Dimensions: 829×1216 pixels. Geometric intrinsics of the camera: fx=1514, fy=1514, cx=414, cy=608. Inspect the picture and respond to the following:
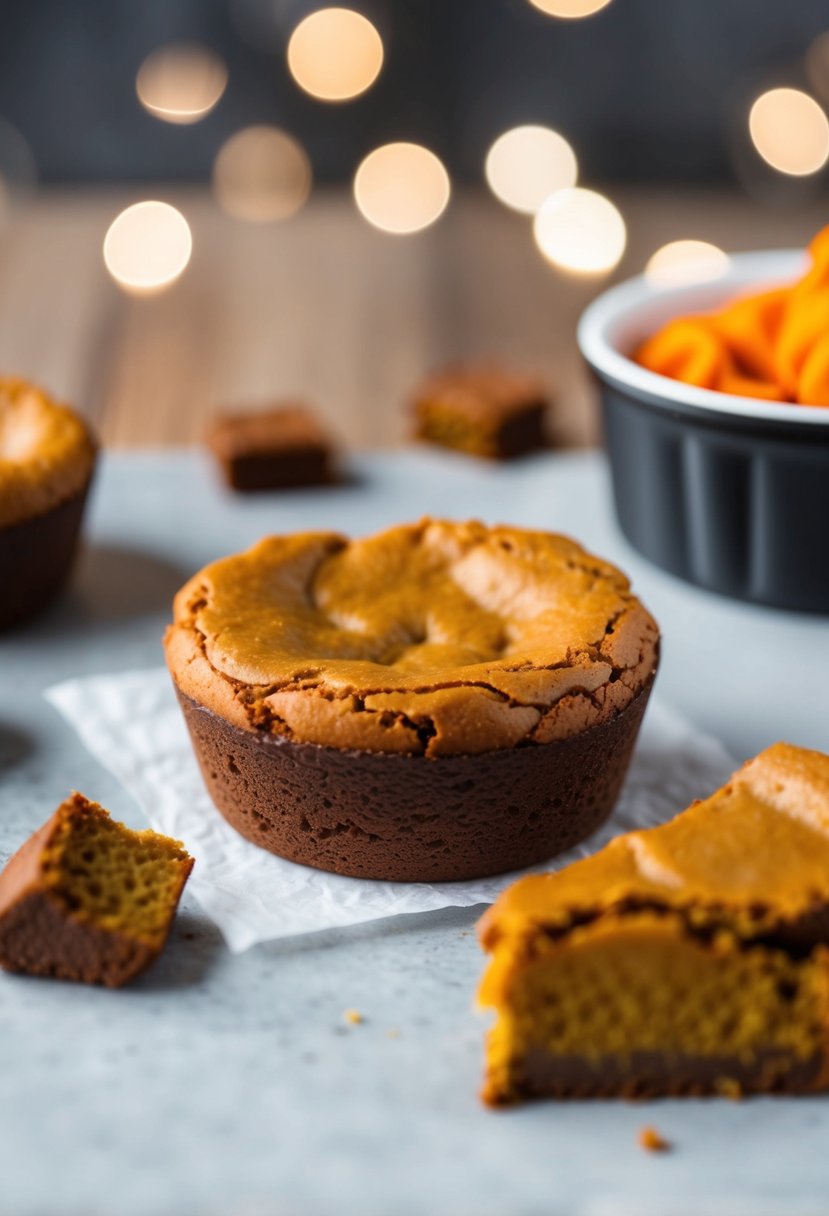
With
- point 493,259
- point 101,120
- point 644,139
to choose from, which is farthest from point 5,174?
point 644,139

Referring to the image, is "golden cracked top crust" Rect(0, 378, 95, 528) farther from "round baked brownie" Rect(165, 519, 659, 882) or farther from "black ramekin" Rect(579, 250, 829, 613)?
"black ramekin" Rect(579, 250, 829, 613)

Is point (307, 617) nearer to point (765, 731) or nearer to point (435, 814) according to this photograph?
point (435, 814)

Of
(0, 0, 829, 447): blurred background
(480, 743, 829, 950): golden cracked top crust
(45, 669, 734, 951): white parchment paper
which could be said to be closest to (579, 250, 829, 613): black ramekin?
(45, 669, 734, 951): white parchment paper

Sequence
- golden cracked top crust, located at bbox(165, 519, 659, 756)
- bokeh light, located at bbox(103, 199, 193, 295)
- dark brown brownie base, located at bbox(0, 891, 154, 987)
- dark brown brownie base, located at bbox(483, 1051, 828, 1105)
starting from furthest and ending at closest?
bokeh light, located at bbox(103, 199, 193, 295) < golden cracked top crust, located at bbox(165, 519, 659, 756) < dark brown brownie base, located at bbox(0, 891, 154, 987) < dark brown brownie base, located at bbox(483, 1051, 828, 1105)

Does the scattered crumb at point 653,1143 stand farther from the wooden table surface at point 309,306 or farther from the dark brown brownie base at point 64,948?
the wooden table surface at point 309,306

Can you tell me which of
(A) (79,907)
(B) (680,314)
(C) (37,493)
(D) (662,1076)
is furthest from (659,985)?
(B) (680,314)

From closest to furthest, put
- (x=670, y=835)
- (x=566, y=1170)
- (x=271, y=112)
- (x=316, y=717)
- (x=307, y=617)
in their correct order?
(x=566, y=1170), (x=670, y=835), (x=316, y=717), (x=307, y=617), (x=271, y=112)

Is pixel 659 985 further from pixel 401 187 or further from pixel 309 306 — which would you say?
pixel 401 187
